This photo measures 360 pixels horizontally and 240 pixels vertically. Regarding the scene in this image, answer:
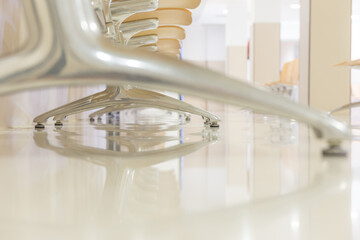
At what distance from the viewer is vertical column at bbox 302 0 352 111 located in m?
3.75

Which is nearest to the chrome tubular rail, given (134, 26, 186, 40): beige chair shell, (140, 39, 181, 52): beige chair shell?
(134, 26, 186, 40): beige chair shell

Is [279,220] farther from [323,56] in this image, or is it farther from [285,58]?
[285,58]

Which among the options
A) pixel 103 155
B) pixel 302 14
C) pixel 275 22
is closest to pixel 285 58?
pixel 275 22

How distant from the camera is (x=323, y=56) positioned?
3795mm

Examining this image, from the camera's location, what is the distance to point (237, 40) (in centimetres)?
885

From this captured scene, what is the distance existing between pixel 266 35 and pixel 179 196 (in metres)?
6.77

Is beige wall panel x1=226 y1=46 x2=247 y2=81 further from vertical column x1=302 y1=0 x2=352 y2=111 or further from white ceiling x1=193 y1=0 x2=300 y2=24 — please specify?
vertical column x1=302 y1=0 x2=352 y2=111

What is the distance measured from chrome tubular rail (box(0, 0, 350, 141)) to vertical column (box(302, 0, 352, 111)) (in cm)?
350

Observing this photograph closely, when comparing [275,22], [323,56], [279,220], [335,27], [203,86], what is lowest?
[279,220]

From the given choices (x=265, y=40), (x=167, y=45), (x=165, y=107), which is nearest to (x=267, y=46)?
(x=265, y=40)

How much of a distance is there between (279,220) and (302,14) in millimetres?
4137

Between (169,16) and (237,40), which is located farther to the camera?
(237,40)

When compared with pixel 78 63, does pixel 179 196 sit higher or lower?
lower

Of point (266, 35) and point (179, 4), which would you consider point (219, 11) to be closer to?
point (266, 35)
